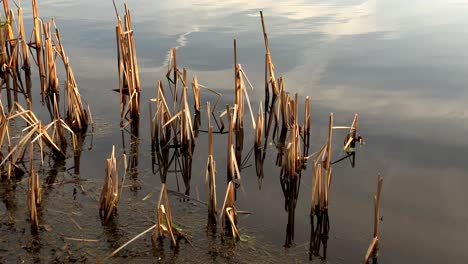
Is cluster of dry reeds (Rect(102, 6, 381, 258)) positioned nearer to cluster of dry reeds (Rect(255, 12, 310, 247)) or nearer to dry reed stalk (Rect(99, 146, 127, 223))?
cluster of dry reeds (Rect(255, 12, 310, 247))

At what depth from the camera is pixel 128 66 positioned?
10.1 meters

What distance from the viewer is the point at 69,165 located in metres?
8.57

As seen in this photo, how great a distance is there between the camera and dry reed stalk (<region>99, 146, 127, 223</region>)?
6312mm

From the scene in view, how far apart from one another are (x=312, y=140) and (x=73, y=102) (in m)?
4.58

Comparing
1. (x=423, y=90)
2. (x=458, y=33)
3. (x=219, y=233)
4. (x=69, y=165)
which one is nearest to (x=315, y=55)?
(x=423, y=90)

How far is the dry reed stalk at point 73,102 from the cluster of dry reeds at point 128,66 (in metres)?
0.86

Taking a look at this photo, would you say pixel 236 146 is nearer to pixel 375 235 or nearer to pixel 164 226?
pixel 164 226

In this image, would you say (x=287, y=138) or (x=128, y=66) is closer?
(x=287, y=138)

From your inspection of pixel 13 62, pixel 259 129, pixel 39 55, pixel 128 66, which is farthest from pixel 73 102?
pixel 13 62

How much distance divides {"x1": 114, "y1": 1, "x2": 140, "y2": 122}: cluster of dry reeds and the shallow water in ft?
1.06

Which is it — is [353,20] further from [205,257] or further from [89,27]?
[205,257]

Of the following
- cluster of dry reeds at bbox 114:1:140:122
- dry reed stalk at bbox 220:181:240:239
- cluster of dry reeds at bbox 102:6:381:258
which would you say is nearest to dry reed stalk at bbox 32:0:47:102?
cluster of dry reeds at bbox 102:6:381:258

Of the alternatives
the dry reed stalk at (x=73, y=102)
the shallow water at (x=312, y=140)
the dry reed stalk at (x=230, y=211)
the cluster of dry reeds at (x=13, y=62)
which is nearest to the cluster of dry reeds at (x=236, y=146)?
the dry reed stalk at (x=230, y=211)

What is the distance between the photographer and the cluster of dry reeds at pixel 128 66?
9.90 m
